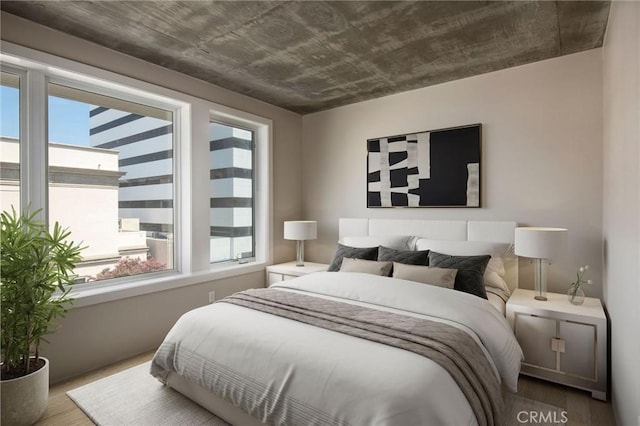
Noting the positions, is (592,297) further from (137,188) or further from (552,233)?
(137,188)

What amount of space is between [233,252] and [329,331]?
247 cm

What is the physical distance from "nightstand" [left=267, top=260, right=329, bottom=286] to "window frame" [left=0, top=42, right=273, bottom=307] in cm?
17

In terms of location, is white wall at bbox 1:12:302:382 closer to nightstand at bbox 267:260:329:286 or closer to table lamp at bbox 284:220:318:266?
nightstand at bbox 267:260:329:286

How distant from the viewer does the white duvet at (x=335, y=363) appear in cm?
143

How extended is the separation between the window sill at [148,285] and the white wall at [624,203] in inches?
132

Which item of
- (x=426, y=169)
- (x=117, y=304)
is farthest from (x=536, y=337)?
(x=117, y=304)

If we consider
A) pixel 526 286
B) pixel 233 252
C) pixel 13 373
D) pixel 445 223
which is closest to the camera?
pixel 13 373

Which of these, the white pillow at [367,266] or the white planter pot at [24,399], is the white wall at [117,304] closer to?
the white planter pot at [24,399]

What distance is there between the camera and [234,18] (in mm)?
2400

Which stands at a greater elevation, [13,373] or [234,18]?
[234,18]

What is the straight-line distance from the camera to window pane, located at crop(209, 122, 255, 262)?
3889mm

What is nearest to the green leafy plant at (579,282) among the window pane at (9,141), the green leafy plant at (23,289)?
the green leafy plant at (23,289)

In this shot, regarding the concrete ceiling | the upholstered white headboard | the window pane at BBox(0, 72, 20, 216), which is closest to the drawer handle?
the upholstered white headboard

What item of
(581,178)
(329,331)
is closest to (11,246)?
(329,331)
